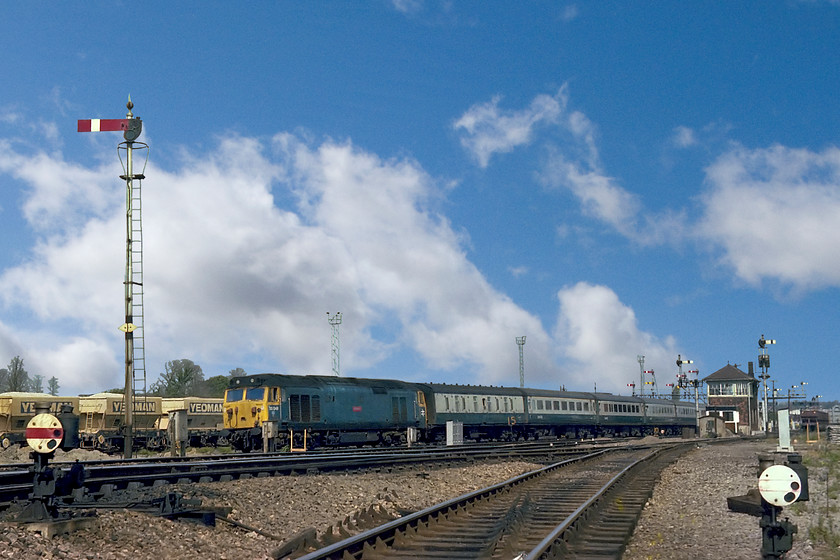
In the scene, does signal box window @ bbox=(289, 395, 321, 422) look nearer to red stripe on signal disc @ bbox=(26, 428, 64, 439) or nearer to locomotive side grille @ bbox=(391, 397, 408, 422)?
locomotive side grille @ bbox=(391, 397, 408, 422)

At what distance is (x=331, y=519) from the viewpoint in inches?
539

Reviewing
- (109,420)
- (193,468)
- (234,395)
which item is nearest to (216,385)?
(109,420)

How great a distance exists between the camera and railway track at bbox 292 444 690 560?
406 inches

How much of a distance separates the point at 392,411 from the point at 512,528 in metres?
27.0

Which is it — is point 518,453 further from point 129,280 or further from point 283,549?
point 283,549

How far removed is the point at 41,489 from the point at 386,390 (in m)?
28.2

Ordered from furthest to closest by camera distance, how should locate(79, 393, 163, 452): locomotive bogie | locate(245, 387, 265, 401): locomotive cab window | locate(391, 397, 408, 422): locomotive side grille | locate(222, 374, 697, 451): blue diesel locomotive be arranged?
locate(79, 393, 163, 452): locomotive bogie < locate(391, 397, 408, 422): locomotive side grille < locate(222, 374, 697, 451): blue diesel locomotive < locate(245, 387, 265, 401): locomotive cab window

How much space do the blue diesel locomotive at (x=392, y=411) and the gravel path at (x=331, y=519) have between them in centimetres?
1155

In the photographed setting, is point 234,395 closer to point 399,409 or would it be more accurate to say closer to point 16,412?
point 399,409

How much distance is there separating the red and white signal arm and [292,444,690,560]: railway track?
11.2 ft

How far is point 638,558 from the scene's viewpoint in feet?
35.3

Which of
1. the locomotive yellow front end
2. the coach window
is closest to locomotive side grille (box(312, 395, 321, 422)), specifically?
the locomotive yellow front end

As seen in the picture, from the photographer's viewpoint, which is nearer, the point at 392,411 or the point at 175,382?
the point at 392,411

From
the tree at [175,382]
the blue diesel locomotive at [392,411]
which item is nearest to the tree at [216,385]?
the tree at [175,382]
